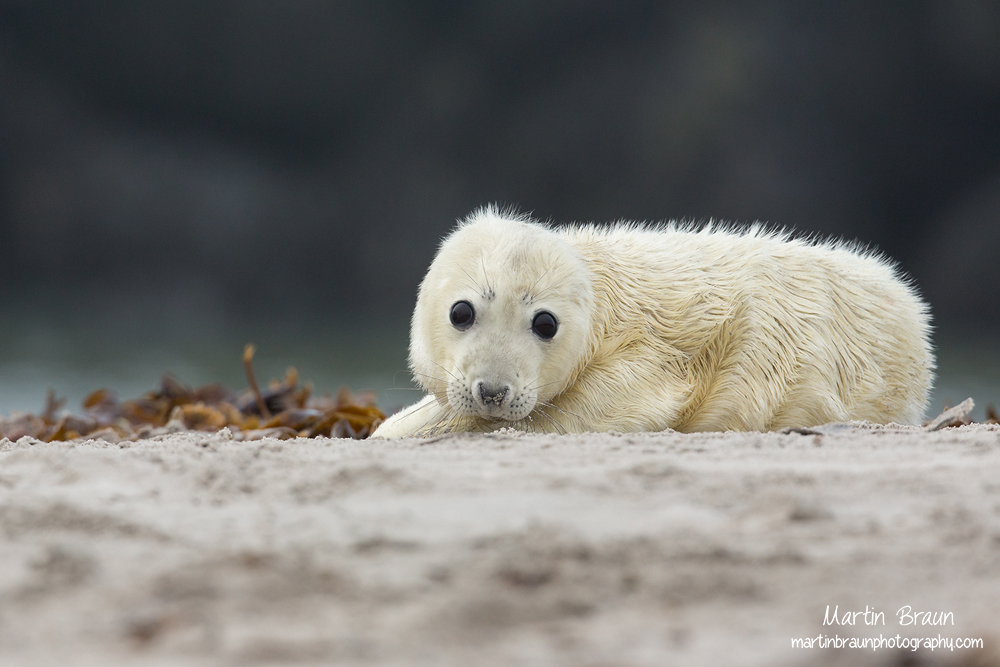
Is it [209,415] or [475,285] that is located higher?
[209,415]

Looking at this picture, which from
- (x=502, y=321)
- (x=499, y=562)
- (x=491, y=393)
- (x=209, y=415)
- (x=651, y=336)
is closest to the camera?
(x=499, y=562)

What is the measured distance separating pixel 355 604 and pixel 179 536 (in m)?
0.46

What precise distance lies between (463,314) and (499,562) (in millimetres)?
1930

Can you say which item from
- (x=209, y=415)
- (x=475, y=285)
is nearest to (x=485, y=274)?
(x=475, y=285)

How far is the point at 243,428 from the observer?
14.6ft

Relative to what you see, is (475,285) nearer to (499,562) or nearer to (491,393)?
(491,393)

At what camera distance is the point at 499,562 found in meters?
1.54

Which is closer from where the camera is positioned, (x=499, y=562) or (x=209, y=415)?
(x=499, y=562)

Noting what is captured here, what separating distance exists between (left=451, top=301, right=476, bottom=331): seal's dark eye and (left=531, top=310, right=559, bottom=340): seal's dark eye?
0.23m

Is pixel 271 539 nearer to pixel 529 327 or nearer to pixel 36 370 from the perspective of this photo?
pixel 529 327

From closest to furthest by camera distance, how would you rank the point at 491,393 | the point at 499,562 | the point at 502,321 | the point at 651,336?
the point at 499,562 → the point at 491,393 → the point at 502,321 → the point at 651,336

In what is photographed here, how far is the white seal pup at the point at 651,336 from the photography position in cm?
340

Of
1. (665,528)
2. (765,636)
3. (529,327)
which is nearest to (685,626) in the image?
(765,636)

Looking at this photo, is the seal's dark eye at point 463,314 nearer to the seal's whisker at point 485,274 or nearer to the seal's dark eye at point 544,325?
the seal's whisker at point 485,274
